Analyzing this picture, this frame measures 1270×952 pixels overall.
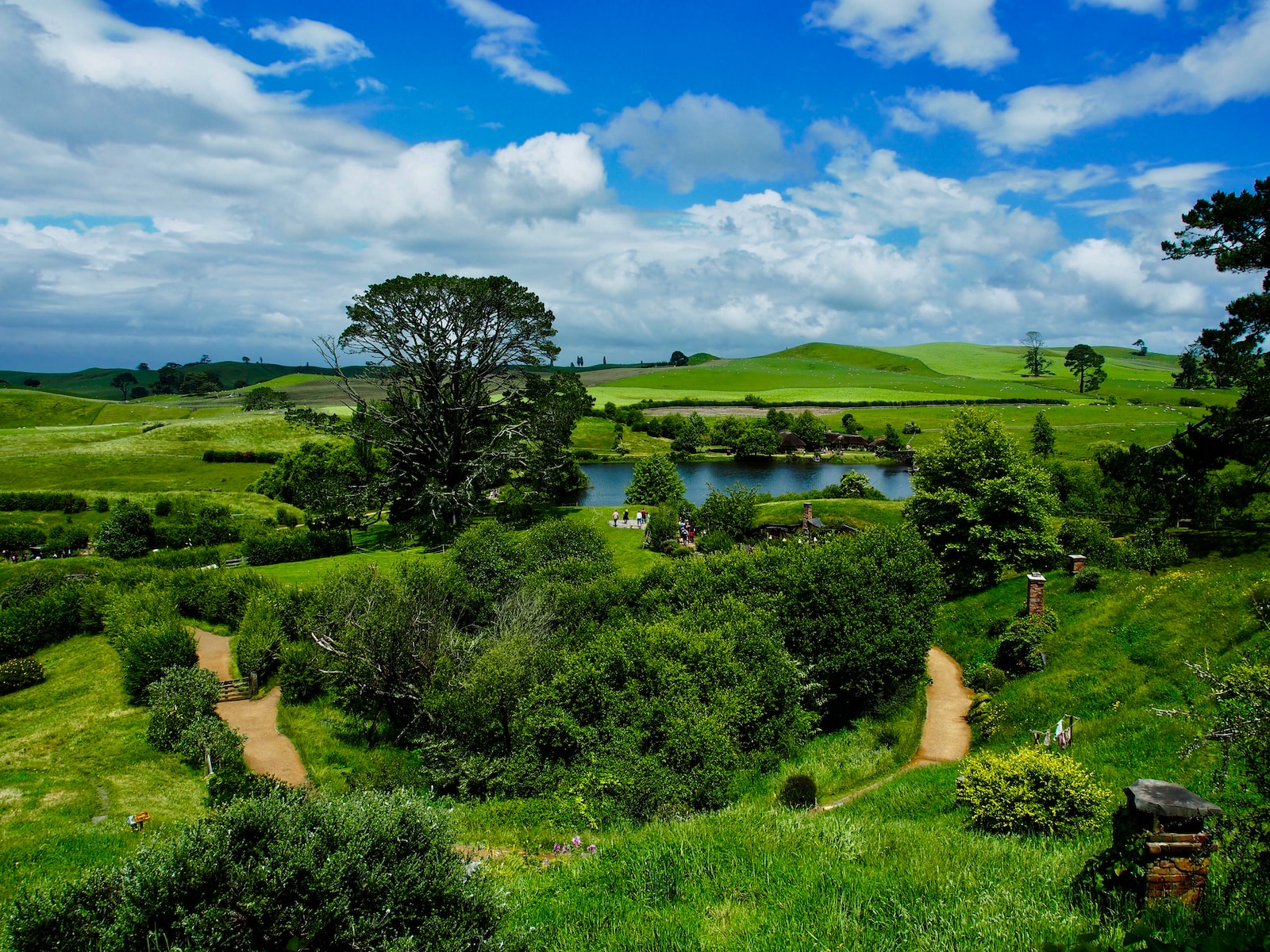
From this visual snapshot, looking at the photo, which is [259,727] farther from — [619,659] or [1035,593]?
[1035,593]

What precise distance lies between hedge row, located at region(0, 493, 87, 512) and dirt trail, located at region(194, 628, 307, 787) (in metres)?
35.2

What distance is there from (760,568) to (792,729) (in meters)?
7.20

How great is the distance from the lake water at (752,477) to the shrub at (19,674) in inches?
2044

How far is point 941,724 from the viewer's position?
20500mm

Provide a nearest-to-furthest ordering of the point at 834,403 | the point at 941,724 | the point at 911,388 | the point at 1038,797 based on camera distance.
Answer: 1. the point at 1038,797
2. the point at 941,724
3. the point at 834,403
4. the point at 911,388

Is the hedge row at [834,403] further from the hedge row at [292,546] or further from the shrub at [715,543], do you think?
the shrub at [715,543]

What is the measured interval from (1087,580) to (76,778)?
32472 millimetres

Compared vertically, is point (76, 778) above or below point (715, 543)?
below

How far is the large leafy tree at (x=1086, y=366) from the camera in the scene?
157500 millimetres

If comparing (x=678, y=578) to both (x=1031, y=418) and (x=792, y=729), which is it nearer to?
(x=792, y=729)

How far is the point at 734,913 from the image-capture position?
809cm

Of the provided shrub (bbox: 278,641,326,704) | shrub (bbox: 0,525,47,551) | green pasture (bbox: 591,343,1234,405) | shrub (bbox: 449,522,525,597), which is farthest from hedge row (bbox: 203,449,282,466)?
green pasture (bbox: 591,343,1234,405)

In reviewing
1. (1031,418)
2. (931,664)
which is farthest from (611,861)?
(1031,418)

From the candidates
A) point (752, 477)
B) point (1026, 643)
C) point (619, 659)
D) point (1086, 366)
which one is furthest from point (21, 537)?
point (1086, 366)
